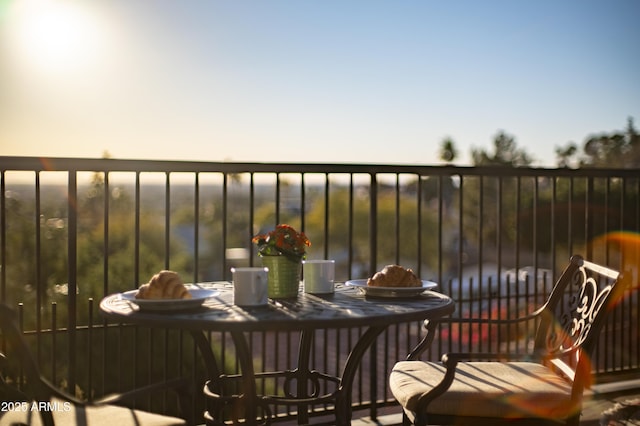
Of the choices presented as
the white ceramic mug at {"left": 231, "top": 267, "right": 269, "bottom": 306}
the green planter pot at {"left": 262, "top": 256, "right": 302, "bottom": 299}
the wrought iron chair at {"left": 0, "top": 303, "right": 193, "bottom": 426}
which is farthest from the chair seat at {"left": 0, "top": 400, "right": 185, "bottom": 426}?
the green planter pot at {"left": 262, "top": 256, "right": 302, "bottom": 299}

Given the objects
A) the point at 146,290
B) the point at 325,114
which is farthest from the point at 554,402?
the point at 325,114

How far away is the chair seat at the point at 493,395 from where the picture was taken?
2068mm

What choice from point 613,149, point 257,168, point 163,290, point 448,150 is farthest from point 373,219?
point 448,150

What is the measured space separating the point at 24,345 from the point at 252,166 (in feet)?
5.35

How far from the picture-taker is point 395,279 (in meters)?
2.18

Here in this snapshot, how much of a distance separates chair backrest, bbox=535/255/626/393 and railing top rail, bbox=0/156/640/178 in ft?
3.32

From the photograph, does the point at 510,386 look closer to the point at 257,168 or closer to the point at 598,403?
the point at 257,168

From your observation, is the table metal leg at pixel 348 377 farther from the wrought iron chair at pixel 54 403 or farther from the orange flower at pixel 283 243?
the wrought iron chair at pixel 54 403

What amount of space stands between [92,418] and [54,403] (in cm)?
23

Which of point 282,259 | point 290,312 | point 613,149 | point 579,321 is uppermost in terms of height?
point 613,149

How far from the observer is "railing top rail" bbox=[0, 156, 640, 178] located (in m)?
2.64

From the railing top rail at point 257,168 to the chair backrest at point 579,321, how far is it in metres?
1.01

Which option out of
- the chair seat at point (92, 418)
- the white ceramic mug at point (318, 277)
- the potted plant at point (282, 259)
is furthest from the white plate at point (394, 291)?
the chair seat at point (92, 418)

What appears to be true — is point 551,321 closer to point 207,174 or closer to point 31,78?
point 207,174
